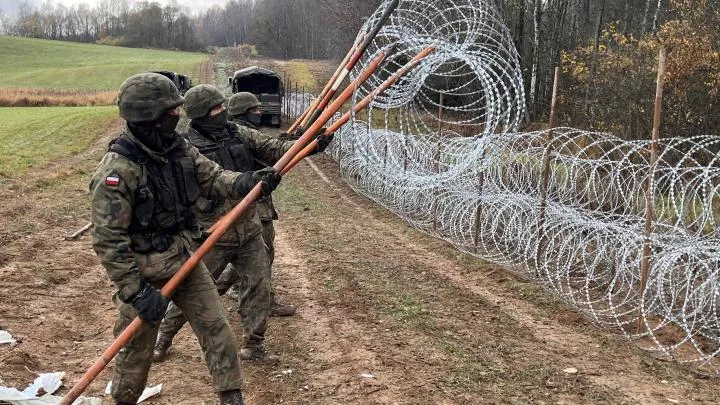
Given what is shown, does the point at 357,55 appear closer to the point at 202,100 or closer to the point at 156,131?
the point at 202,100

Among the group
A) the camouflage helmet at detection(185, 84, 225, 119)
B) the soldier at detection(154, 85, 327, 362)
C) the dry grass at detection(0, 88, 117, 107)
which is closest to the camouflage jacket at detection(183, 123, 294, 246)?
the soldier at detection(154, 85, 327, 362)

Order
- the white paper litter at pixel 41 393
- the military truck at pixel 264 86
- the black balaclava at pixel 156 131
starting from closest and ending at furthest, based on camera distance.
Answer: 1. the black balaclava at pixel 156 131
2. the white paper litter at pixel 41 393
3. the military truck at pixel 264 86

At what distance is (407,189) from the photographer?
11.1 metres

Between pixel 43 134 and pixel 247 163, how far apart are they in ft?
63.7

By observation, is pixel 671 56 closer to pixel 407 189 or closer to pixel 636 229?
pixel 407 189

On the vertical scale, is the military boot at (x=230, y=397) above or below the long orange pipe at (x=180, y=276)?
below

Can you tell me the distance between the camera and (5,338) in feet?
17.3

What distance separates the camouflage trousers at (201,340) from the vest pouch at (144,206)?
16.4 inches

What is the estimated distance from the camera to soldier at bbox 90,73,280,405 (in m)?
3.47

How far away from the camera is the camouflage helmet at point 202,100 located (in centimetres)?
519

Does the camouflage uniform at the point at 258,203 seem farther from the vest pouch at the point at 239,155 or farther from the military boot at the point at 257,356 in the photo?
the military boot at the point at 257,356

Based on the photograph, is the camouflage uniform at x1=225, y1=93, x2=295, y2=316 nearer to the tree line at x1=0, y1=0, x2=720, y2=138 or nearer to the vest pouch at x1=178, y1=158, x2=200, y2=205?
the vest pouch at x1=178, y1=158, x2=200, y2=205

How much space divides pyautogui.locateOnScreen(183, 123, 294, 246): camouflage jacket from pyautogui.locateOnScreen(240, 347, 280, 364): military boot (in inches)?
35.5

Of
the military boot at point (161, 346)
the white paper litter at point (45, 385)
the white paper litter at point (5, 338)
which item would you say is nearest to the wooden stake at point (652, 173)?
the military boot at point (161, 346)
